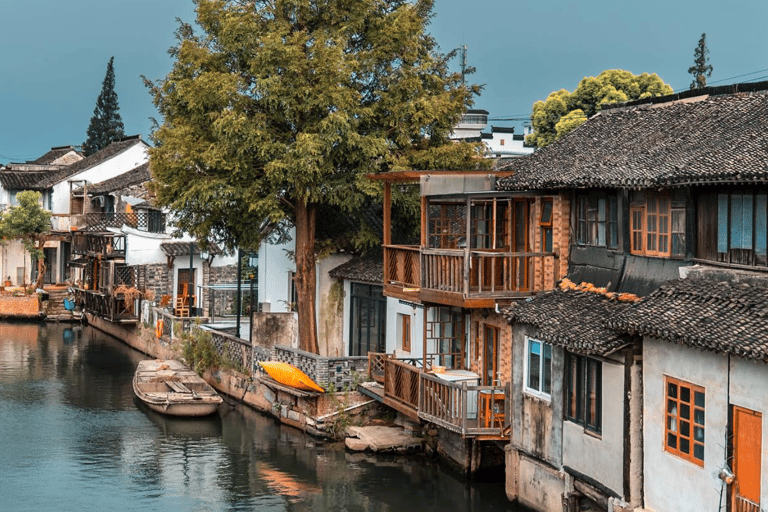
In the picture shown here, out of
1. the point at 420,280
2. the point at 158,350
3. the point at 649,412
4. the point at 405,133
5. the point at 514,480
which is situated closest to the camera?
the point at 649,412

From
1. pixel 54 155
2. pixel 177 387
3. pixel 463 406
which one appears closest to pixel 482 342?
pixel 463 406

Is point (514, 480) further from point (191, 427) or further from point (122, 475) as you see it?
point (191, 427)

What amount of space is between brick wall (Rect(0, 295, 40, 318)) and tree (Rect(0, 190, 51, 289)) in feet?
10.0

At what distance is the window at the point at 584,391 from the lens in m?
22.1

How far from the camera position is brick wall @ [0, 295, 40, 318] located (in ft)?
212

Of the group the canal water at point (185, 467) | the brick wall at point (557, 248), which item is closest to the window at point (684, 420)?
the brick wall at point (557, 248)

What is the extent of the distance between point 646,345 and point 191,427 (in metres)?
19.2

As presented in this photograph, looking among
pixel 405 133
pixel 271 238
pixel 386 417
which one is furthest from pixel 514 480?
pixel 271 238

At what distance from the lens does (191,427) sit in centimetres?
3569

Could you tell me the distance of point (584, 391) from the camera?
2266 cm

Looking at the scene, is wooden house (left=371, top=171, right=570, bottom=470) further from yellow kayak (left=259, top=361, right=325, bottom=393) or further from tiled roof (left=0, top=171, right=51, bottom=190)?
tiled roof (left=0, top=171, right=51, bottom=190)

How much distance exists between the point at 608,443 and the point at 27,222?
53384mm

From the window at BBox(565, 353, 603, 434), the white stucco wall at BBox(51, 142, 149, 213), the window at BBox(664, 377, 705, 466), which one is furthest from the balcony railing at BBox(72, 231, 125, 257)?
the window at BBox(664, 377, 705, 466)

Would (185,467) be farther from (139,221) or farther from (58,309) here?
(58,309)
